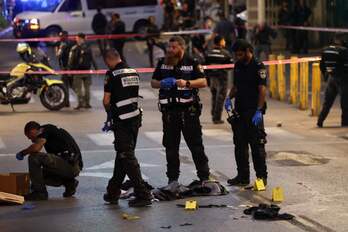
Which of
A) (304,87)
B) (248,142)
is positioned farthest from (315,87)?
(248,142)

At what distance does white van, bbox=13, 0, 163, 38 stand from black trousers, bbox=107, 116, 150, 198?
80.0 ft

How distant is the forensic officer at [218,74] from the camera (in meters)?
16.8

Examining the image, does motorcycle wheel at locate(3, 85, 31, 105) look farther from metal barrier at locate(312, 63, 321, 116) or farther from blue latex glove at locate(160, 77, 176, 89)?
blue latex glove at locate(160, 77, 176, 89)

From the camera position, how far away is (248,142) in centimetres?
1077

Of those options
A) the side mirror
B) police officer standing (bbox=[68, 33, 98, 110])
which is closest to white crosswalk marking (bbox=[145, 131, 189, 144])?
police officer standing (bbox=[68, 33, 98, 110])

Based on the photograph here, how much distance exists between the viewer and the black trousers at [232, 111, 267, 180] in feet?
34.7

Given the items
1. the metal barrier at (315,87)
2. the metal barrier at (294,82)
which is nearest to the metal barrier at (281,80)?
the metal barrier at (294,82)

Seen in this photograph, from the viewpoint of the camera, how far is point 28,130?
33.1 feet

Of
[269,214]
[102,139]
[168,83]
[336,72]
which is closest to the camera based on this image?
[269,214]

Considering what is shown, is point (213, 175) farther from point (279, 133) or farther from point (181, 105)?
point (279, 133)

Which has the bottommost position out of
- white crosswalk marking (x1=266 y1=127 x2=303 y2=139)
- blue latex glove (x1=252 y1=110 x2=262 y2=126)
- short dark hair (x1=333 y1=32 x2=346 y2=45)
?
white crosswalk marking (x1=266 y1=127 x2=303 y2=139)

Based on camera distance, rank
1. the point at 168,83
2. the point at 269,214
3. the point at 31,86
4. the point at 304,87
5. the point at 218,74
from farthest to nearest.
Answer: the point at 31,86 → the point at 304,87 → the point at 218,74 → the point at 168,83 → the point at 269,214

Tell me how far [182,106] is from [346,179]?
237 centimetres

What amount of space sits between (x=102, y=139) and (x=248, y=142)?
4.90 m
